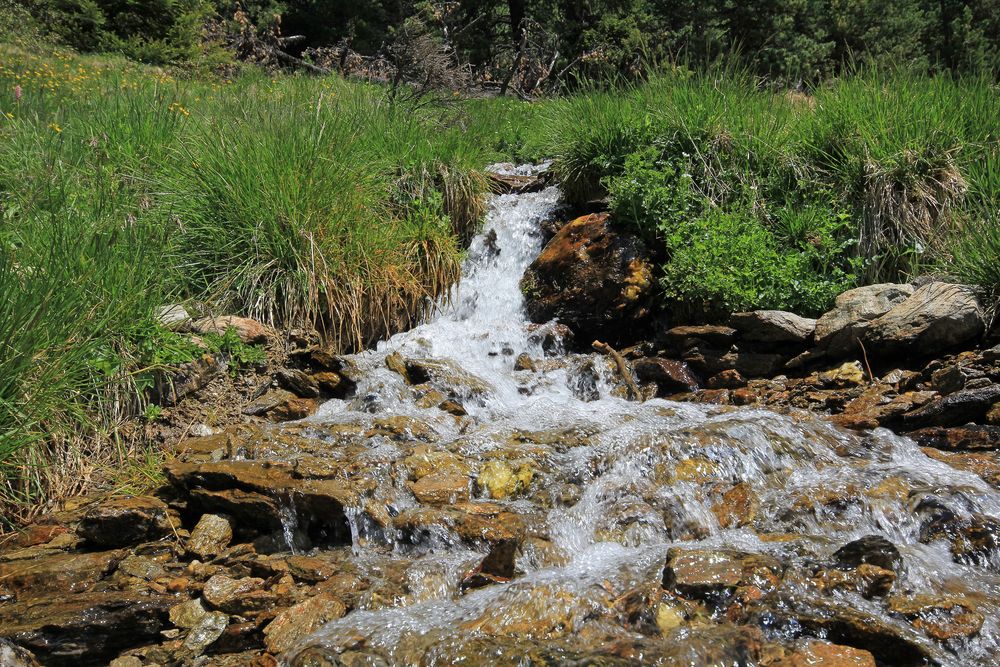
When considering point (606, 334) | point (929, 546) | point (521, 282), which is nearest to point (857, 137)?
point (606, 334)

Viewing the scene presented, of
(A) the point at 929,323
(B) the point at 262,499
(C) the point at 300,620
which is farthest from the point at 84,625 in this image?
(A) the point at 929,323

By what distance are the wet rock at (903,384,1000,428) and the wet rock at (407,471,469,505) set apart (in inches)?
117

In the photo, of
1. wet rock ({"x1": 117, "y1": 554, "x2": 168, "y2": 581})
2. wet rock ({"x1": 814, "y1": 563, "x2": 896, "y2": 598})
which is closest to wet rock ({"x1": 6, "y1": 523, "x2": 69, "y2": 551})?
wet rock ({"x1": 117, "y1": 554, "x2": 168, "y2": 581})

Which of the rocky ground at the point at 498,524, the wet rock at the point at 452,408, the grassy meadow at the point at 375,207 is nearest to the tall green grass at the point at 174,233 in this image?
the grassy meadow at the point at 375,207

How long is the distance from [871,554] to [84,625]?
3.31 metres

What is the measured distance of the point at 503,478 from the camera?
401 cm

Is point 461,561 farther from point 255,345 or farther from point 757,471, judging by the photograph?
point 255,345

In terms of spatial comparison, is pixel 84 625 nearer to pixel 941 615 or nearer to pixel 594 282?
pixel 941 615

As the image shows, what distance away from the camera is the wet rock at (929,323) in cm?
469

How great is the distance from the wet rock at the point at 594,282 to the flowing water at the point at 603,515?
881 millimetres

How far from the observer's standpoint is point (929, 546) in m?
3.27

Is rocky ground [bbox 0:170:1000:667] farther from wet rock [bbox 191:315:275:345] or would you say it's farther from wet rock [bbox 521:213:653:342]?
wet rock [bbox 521:213:653:342]

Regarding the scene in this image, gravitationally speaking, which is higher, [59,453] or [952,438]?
[59,453]

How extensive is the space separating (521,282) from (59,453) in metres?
4.45
